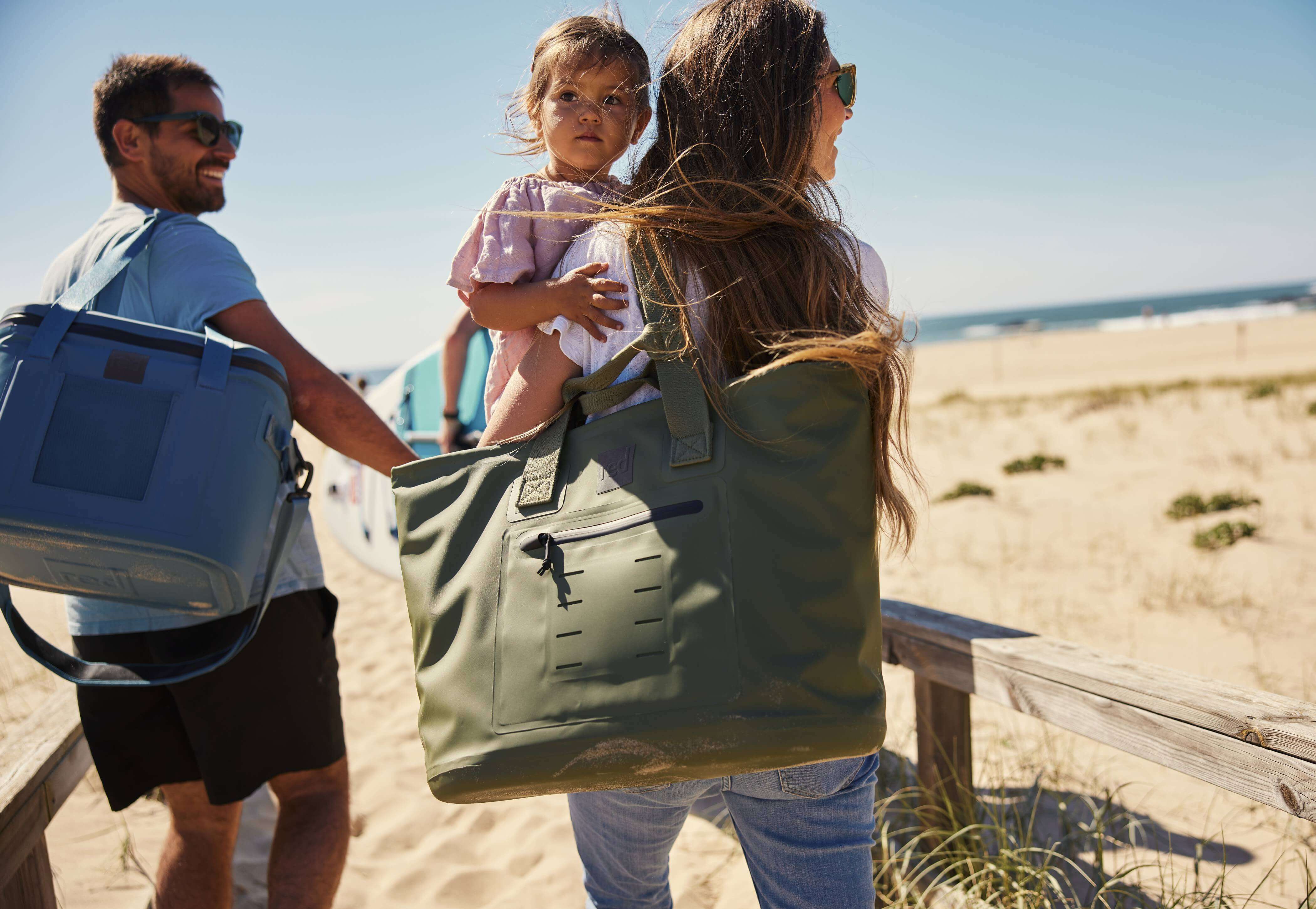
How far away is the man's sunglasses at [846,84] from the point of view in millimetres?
1311

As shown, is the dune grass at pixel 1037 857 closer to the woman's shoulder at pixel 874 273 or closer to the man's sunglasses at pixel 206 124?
the woman's shoulder at pixel 874 273

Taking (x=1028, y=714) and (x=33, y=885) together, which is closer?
(x=33, y=885)

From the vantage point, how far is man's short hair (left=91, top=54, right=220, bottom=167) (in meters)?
1.91

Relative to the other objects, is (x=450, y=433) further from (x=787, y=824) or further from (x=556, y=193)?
(x=787, y=824)

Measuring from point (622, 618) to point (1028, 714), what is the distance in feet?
4.94

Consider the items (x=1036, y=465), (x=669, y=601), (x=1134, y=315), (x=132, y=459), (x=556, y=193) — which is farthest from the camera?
(x=1134, y=315)

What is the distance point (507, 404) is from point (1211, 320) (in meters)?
48.8

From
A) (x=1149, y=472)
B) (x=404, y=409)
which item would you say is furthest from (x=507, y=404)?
(x=1149, y=472)

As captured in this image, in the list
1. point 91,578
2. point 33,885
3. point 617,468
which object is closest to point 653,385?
point 617,468

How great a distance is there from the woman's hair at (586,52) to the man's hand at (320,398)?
746 millimetres

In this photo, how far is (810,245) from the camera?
1.21 metres

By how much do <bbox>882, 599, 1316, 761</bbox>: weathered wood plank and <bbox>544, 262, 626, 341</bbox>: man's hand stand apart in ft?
4.66

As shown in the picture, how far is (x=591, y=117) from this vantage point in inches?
65.3

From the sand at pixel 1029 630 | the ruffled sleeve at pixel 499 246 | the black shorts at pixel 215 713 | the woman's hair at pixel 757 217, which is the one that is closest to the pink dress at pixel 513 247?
the ruffled sleeve at pixel 499 246
